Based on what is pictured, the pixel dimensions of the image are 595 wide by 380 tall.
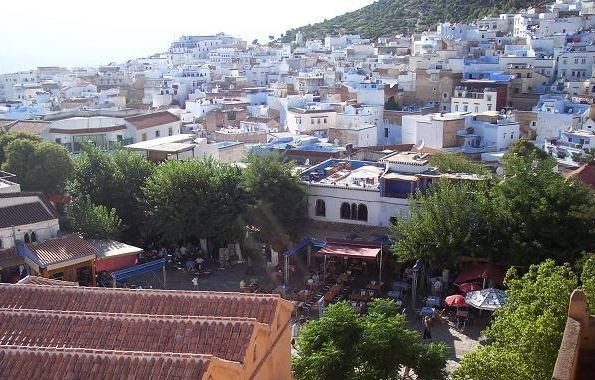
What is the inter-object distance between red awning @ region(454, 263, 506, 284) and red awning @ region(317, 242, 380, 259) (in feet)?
10.2

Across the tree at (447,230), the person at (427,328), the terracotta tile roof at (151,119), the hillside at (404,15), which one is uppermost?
the hillside at (404,15)

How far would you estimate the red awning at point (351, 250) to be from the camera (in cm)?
2300

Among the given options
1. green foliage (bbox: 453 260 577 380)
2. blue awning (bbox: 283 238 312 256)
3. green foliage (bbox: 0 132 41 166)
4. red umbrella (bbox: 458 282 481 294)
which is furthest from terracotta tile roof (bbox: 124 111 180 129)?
green foliage (bbox: 453 260 577 380)

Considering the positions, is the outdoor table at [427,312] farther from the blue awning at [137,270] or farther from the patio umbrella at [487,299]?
the blue awning at [137,270]

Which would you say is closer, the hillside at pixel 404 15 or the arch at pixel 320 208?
the arch at pixel 320 208

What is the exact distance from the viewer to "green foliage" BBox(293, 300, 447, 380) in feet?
49.1

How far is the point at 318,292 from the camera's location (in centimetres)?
2277

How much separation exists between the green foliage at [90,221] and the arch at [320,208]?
8.12 m

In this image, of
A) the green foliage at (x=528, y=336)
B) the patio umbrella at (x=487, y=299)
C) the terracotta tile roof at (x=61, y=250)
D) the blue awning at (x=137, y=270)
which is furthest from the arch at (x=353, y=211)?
the green foliage at (x=528, y=336)

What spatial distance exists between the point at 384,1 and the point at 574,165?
9603cm

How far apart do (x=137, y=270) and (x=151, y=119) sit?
21855 mm

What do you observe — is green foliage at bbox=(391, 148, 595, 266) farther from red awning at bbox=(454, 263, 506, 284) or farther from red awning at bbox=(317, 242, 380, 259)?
red awning at bbox=(317, 242, 380, 259)

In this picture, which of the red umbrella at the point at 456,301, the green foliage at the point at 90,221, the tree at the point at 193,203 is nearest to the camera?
the red umbrella at the point at 456,301

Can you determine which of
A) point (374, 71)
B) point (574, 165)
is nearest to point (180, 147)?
point (574, 165)
